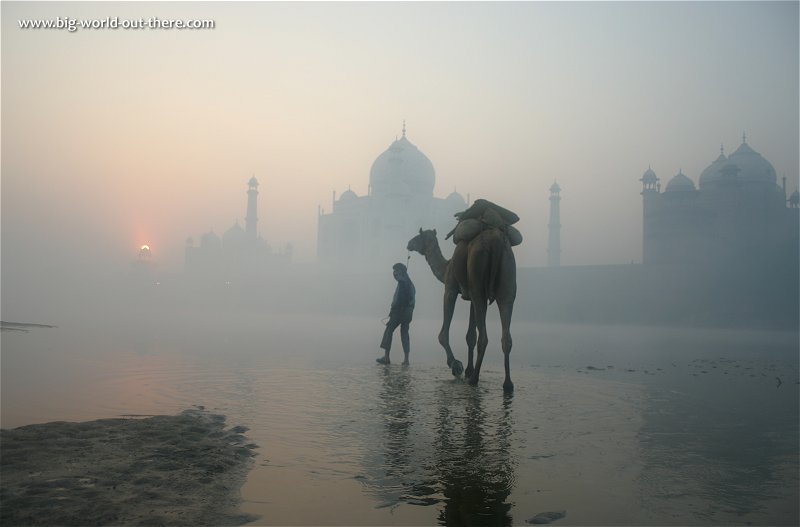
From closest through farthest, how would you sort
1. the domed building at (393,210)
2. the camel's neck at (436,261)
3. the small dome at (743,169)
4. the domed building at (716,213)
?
1. the camel's neck at (436,261)
2. the domed building at (716,213)
3. the small dome at (743,169)
4. the domed building at (393,210)

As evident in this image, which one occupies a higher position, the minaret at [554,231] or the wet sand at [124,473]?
the minaret at [554,231]

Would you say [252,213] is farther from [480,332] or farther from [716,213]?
[480,332]

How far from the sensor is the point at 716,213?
139 feet

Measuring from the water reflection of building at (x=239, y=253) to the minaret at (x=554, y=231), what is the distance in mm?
26854

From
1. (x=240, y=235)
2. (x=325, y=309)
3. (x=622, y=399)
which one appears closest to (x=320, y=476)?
(x=622, y=399)

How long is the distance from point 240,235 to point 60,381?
224ft

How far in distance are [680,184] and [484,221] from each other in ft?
144

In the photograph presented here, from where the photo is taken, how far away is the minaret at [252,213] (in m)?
67.9

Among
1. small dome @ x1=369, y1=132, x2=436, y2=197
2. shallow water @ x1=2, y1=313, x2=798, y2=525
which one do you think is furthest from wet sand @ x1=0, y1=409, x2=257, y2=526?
small dome @ x1=369, y1=132, x2=436, y2=197

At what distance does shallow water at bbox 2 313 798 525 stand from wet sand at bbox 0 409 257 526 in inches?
6.6

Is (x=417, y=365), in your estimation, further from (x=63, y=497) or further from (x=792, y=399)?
(x=63, y=497)

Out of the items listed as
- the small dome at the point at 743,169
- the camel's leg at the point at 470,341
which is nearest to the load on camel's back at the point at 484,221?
the camel's leg at the point at 470,341

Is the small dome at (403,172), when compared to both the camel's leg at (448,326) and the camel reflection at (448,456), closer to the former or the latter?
the camel's leg at (448,326)

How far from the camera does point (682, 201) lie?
43.4 metres
